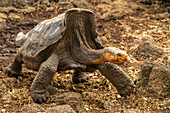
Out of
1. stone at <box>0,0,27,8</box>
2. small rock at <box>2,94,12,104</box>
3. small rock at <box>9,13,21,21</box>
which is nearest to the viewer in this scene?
small rock at <box>2,94,12,104</box>

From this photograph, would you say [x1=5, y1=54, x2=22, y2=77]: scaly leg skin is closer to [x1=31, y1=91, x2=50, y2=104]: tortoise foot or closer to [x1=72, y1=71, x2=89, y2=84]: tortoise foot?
[x1=72, y1=71, x2=89, y2=84]: tortoise foot

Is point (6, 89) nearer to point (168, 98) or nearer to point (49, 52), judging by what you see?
point (49, 52)

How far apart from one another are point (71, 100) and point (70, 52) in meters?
0.65

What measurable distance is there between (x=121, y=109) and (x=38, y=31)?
1526mm

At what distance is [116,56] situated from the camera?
2795 millimetres

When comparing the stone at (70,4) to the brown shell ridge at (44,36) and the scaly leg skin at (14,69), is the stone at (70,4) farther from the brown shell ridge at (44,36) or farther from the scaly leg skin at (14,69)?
the brown shell ridge at (44,36)

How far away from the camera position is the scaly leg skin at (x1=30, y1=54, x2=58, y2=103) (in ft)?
10.2

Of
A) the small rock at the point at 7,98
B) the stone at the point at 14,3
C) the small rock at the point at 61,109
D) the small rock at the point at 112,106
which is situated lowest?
the small rock at the point at 112,106

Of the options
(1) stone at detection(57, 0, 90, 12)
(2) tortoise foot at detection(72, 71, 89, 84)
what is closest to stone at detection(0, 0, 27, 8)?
(1) stone at detection(57, 0, 90, 12)

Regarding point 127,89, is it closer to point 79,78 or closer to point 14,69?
point 79,78

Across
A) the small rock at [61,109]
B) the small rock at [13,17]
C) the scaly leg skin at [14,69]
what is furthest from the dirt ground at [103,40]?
the small rock at [61,109]

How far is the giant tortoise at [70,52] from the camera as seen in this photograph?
123 inches

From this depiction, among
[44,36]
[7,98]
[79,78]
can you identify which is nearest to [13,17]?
[79,78]

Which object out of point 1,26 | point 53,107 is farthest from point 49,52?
point 1,26
